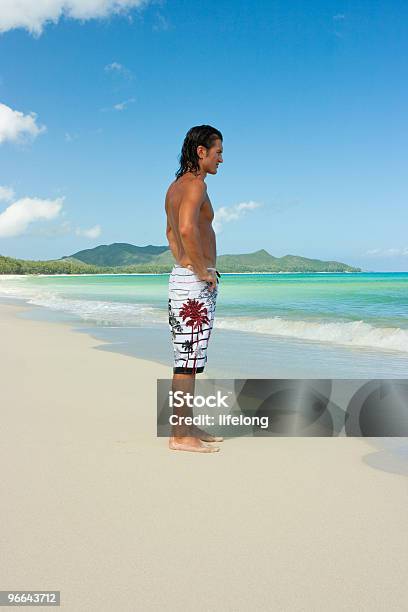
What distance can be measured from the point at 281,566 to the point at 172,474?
4.24ft

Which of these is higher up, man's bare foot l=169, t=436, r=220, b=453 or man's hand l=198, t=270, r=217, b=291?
man's hand l=198, t=270, r=217, b=291

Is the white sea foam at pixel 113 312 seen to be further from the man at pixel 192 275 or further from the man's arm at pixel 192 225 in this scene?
the man's arm at pixel 192 225

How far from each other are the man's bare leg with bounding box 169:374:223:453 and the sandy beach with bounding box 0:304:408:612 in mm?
74

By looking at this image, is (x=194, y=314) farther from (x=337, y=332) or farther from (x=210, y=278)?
(x=337, y=332)

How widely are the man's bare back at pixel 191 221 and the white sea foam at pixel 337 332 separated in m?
6.78

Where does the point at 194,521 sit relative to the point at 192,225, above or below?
below

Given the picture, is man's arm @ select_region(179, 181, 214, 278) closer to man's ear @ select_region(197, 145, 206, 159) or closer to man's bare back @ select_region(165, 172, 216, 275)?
man's bare back @ select_region(165, 172, 216, 275)

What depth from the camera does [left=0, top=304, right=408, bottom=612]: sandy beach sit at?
2393mm

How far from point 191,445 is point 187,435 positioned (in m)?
0.09

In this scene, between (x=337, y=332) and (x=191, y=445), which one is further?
(x=337, y=332)

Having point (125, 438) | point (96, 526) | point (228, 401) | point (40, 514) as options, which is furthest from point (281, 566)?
point (228, 401)

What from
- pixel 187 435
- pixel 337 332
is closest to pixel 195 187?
pixel 187 435

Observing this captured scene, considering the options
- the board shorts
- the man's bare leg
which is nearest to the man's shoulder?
the board shorts

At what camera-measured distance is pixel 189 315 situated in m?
4.33
